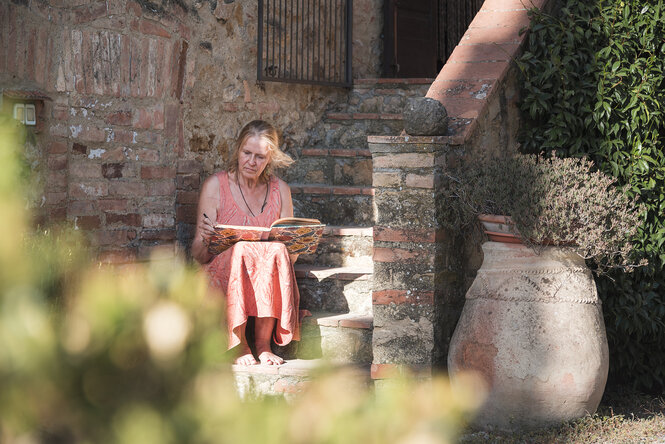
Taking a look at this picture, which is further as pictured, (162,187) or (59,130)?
(162,187)

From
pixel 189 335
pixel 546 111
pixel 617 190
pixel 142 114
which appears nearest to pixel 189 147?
pixel 142 114

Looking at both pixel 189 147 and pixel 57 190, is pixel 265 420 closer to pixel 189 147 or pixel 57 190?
pixel 57 190

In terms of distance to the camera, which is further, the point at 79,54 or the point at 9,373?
the point at 79,54

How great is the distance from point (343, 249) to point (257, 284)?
35.5 inches

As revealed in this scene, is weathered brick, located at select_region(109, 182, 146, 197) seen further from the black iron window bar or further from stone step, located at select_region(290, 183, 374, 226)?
the black iron window bar

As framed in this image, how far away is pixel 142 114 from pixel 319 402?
162 inches

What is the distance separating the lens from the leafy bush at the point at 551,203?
133 inches

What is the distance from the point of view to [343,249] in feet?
15.5

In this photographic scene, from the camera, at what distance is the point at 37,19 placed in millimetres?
3918

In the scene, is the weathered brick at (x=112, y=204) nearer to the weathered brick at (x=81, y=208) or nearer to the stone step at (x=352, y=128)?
the weathered brick at (x=81, y=208)

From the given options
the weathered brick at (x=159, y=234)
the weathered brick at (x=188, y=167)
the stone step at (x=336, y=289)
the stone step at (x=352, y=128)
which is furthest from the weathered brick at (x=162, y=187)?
the stone step at (x=352, y=128)

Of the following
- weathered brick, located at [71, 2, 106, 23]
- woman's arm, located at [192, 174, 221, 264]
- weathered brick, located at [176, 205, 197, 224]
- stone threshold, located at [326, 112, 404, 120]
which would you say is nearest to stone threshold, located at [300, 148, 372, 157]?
stone threshold, located at [326, 112, 404, 120]

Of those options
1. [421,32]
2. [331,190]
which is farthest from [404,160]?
[421,32]

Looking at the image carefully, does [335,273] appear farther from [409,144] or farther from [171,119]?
[171,119]
